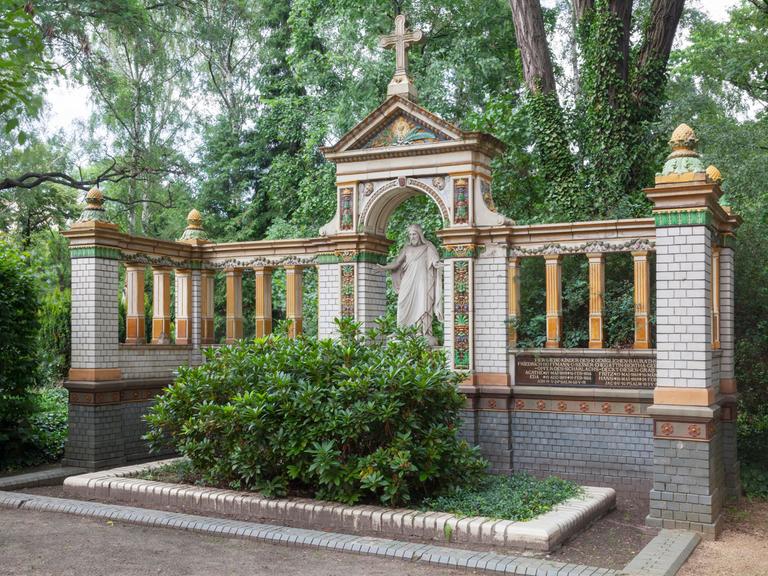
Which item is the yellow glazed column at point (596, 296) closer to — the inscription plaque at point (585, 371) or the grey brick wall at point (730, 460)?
the inscription plaque at point (585, 371)

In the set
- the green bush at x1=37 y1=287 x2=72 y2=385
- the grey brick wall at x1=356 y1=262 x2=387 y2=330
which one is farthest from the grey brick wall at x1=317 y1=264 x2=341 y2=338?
the green bush at x1=37 y1=287 x2=72 y2=385

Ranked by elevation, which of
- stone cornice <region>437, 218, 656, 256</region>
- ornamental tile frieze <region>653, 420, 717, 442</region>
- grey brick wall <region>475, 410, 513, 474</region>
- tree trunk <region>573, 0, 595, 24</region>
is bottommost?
grey brick wall <region>475, 410, 513, 474</region>

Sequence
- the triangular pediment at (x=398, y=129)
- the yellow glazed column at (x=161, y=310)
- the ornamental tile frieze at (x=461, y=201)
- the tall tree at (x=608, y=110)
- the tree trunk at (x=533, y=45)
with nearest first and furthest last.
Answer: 1. the ornamental tile frieze at (x=461, y=201)
2. the triangular pediment at (x=398, y=129)
3. the yellow glazed column at (x=161, y=310)
4. the tall tree at (x=608, y=110)
5. the tree trunk at (x=533, y=45)

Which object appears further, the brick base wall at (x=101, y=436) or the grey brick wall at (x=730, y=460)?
the brick base wall at (x=101, y=436)

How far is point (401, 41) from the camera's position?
12.0 meters

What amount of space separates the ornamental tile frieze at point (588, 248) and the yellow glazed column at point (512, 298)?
160mm

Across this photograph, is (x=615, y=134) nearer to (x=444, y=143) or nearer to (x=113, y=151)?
(x=444, y=143)

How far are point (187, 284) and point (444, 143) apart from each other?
4.97 m

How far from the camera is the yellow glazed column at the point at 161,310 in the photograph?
13062 millimetres

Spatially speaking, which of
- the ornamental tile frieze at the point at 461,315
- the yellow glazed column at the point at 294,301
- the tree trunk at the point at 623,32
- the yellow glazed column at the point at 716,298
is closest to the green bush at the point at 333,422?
the ornamental tile frieze at the point at 461,315

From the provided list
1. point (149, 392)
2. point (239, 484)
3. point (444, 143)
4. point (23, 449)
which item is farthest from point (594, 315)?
point (23, 449)

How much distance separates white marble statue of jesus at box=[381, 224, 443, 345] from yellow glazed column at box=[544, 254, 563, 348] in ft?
5.75

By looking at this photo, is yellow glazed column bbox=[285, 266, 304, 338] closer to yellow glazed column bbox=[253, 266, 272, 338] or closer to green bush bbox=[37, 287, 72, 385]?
yellow glazed column bbox=[253, 266, 272, 338]

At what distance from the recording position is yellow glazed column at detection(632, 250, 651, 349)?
10.2m
